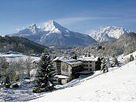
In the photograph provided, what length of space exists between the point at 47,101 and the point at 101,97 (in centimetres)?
502

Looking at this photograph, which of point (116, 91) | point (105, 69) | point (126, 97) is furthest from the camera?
point (105, 69)

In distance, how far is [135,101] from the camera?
18.1 metres

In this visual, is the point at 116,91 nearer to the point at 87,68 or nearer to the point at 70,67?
the point at 70,67

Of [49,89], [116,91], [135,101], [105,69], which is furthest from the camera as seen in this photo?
[105,69]

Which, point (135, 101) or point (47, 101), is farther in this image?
point (47, 101)

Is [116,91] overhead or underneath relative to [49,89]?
overhead

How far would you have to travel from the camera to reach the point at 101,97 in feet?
65.2

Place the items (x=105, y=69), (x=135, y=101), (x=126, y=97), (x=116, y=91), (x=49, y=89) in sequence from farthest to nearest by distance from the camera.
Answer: (x=105, y=69) < (x=49, y=89) < (x=116, y=91) < (x=126, y=97) < (x=135, y=101)

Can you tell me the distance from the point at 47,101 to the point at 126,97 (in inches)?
276

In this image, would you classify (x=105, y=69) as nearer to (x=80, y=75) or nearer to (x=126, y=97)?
(x=80, y=75)

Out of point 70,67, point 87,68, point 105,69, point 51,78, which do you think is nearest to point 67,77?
point 70,67

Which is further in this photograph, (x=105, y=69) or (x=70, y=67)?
(x=70, y=67)

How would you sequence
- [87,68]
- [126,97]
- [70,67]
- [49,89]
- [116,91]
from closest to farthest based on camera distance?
1. [126,97]
2. [116,91]
3. [49,89]
4. [70,67]
5. [87,68]

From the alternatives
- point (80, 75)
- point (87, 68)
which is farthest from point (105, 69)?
point (87, 68)
